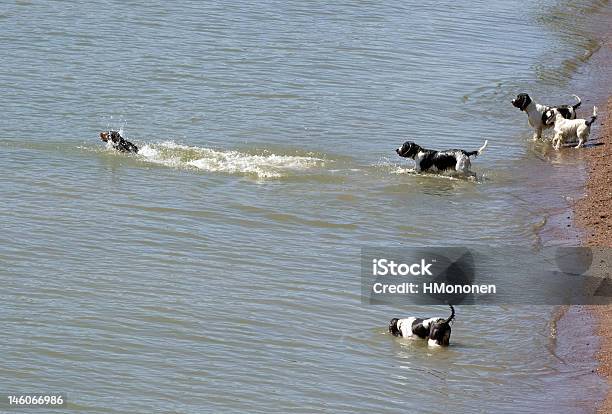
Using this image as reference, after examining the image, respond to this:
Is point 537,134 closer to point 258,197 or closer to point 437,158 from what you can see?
point 437,158

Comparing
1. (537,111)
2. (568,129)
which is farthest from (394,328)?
(537,111)

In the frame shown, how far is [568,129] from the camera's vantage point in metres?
18.9

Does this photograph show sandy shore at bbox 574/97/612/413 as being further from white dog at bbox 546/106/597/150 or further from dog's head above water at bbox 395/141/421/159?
dog's head above water at bbox 395/141/421/159

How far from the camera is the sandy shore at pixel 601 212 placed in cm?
1152

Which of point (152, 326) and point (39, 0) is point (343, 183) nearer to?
point (152, 326)

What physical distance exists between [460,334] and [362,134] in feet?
23.3

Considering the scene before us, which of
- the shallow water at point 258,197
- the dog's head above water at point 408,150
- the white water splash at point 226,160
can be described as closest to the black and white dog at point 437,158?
the dog's head above water at point 408,150

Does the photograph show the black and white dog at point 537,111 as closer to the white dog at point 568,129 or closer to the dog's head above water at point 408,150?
the white dog at point 568,129

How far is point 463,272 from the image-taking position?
1376cm

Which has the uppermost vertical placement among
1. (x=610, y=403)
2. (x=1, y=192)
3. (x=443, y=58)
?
(x=443, y=58)

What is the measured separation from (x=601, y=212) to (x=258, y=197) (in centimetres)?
421

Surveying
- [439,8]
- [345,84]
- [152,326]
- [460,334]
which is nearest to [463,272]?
[460,334]

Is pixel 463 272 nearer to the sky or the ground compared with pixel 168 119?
nearer to the ground

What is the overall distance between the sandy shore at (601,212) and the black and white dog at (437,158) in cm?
160
